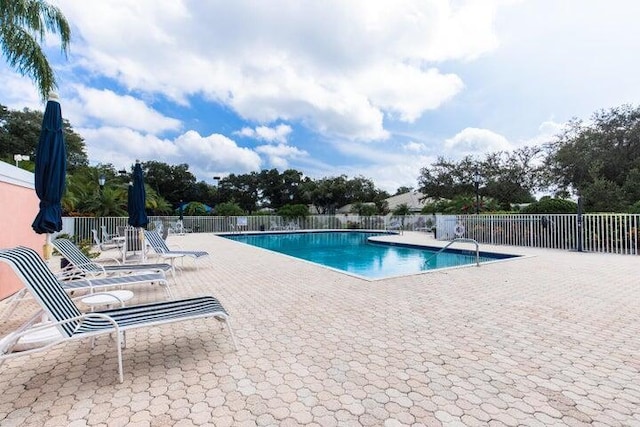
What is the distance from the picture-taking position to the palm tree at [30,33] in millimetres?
8734

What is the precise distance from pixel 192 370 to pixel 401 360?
5.86 feet

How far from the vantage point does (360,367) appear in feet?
8.91

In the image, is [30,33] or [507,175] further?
[507,175]

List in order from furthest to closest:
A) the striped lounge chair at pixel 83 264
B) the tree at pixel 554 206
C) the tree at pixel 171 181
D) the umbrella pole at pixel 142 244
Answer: the tree at pixel 171 181, the tree at pixel 554 206, the umbrella pole at pixel 142 244, the striped lounge chair at pixel 83 264

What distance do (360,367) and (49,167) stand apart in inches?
166

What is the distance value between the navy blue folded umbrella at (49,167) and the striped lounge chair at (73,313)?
132 cm

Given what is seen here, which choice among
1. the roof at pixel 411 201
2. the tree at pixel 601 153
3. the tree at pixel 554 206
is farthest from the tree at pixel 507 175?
the tree at pixel 554 206

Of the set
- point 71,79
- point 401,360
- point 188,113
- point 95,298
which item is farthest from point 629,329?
point 188,113

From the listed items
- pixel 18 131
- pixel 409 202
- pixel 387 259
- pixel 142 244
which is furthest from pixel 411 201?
pixel 18 131

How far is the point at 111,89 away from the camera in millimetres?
13875

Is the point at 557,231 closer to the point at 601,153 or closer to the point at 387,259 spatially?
the point at 387,259

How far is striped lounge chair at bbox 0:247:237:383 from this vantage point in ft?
7.87

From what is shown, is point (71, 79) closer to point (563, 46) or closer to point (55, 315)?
point (55, 315)

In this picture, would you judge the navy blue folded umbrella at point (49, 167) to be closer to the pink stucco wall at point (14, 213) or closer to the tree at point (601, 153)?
the pink stucco wall at point (14, 213)
